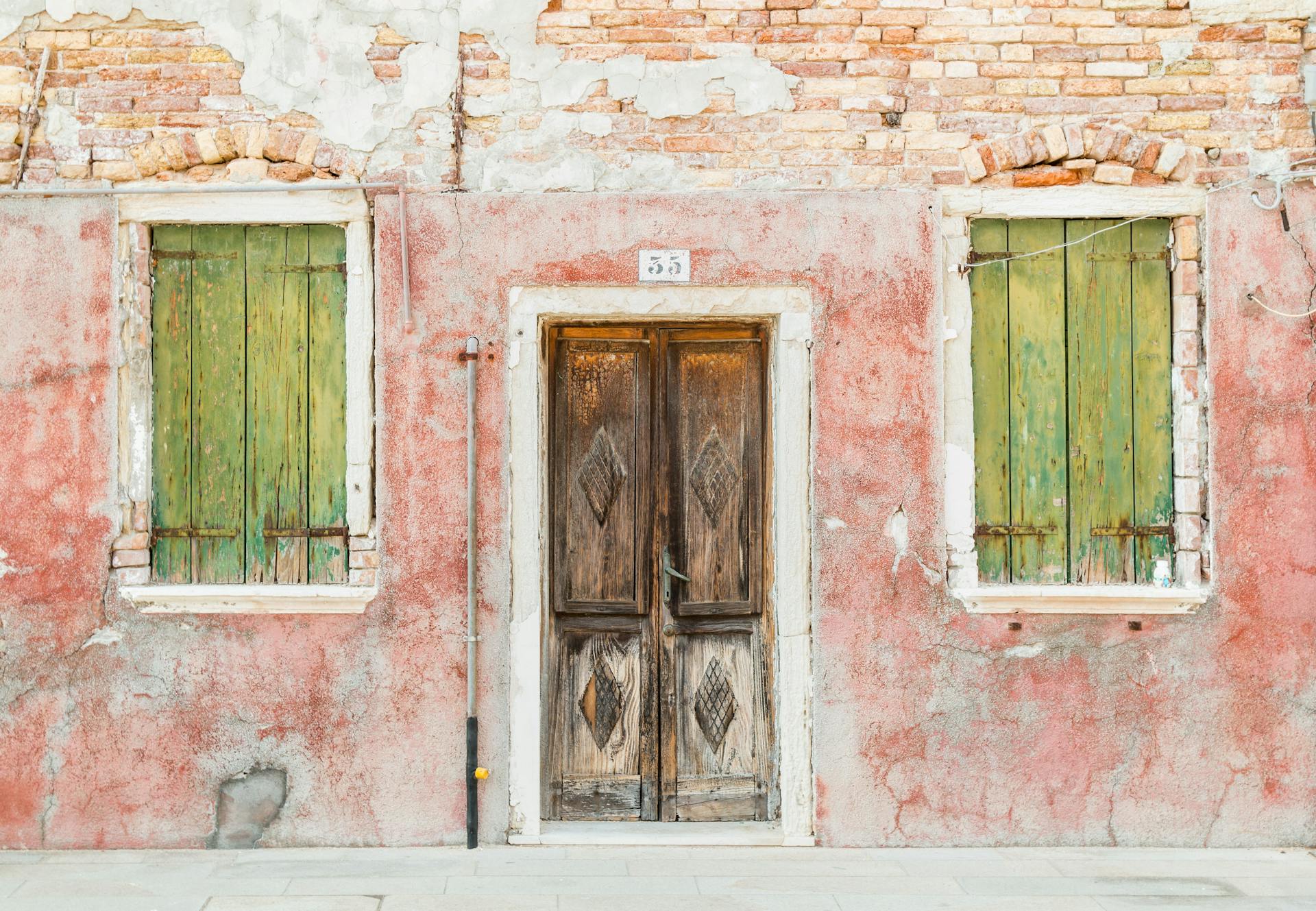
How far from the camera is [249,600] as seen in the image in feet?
15.4

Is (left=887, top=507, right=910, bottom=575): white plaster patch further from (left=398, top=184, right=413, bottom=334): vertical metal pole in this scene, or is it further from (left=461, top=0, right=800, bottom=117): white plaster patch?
(left=398, top=184, right=413, bottom=334): vertical metal pole

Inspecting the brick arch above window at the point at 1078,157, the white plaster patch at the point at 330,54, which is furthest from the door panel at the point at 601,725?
the brick arch above window at the point at 1078,157

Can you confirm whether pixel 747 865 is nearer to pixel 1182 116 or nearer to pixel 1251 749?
pixel 1251 749

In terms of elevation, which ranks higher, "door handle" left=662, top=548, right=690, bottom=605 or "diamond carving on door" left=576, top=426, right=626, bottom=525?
"diamond carving on door" left=576, top=426, right=626, bottom=525

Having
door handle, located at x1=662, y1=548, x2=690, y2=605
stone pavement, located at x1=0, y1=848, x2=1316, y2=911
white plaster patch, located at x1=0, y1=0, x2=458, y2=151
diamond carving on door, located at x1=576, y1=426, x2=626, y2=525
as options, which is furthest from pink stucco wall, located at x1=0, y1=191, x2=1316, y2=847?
door handle, located at x1=662, y1=548, x2=690, y2=605

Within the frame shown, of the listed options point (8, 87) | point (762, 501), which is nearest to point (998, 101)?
point (762, 501)

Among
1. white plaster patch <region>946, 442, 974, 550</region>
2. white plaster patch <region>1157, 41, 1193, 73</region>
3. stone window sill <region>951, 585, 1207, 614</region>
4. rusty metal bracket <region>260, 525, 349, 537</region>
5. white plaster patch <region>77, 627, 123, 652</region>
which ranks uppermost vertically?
white plaster patch <region>1157, 41, 1193, 73</region>

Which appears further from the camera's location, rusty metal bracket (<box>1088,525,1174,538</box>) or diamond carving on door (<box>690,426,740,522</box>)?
diamond carving on door (<box>690,426,740,522</box>)

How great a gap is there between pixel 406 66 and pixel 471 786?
2.83 meters

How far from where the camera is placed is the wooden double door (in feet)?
17.0

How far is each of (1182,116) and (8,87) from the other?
4650 mm

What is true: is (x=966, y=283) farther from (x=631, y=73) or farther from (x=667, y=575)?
(x=667, y=575)

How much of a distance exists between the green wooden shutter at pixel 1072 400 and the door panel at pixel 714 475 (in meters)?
0.95

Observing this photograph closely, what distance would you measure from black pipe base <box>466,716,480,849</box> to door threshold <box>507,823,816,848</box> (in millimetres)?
159
